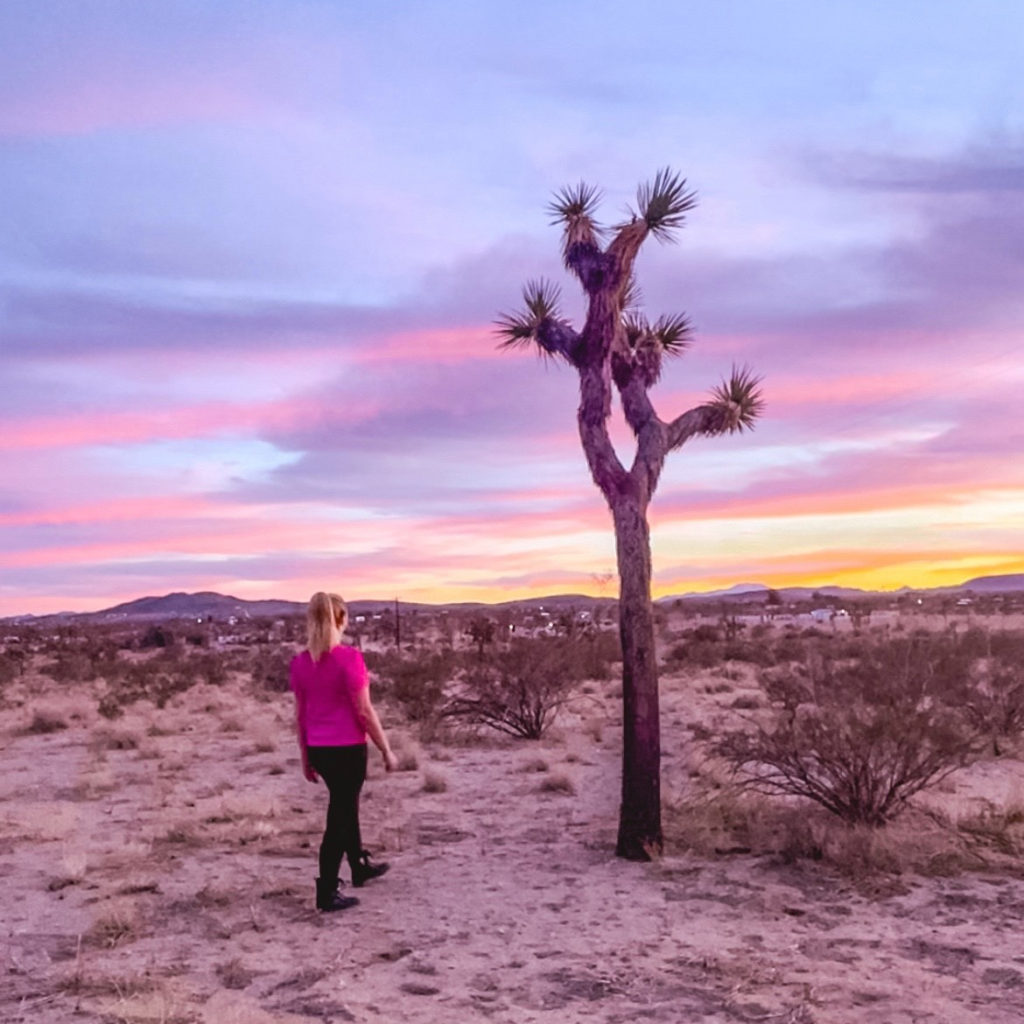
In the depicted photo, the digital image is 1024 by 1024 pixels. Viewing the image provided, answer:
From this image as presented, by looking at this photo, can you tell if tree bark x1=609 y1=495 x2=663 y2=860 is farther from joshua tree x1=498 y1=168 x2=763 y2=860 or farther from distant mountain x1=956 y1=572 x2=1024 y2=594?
distant mountain x1=956 y1=572 x2=1024 y2=594

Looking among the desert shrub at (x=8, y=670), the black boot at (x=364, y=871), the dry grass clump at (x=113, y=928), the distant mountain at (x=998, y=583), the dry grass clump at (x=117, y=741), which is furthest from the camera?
the distant mountain at (x=998, y=583)

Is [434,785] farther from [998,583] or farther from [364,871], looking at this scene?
[998,583]

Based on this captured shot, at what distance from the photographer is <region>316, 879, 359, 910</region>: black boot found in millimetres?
8266

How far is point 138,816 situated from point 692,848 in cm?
611

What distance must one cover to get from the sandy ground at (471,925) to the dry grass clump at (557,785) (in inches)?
1.4

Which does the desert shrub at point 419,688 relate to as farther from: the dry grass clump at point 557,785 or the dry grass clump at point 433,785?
the dry grass clump at point 557,785

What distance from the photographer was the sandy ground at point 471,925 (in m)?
6.53

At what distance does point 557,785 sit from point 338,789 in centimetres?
590

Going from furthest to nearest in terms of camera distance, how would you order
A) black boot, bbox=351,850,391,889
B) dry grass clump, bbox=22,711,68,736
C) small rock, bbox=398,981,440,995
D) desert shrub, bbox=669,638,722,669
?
desert shrub, bbox=669,638,722,669 < dry grass clump, bbox=22,711,68,736 < black boot, bbox=351,850,391,889 < small rock, bbox=398,981,440,995

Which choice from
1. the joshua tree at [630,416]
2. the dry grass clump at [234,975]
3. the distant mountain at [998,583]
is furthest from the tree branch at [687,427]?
the distant mountain at [998,583]

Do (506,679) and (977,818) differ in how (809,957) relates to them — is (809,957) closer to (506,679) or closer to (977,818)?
(977,818)

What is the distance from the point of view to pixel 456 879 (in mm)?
9453

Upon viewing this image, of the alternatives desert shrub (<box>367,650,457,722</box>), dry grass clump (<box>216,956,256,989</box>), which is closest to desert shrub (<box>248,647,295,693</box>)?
desert shrub (<box>367,650,457,722</box>)

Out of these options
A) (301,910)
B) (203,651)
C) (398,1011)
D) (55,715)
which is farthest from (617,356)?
(203,651)
